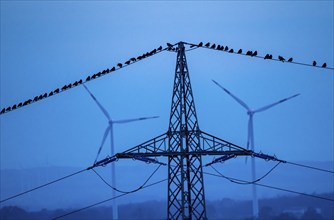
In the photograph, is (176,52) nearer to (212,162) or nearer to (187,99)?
(187,99)

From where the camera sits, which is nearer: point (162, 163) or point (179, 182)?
point (179, 182)

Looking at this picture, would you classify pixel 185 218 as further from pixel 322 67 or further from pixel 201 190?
pixel 322 67

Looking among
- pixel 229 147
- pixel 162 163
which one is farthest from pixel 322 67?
pixel 162 163

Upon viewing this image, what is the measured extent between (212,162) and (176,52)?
10957 millimetres

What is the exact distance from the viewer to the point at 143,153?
2894 inches

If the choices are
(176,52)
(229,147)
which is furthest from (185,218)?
(176,52)

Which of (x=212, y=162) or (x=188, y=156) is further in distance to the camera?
(x=212, y=162)

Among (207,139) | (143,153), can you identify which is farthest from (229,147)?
(143,153)

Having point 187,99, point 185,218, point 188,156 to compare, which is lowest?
point 185,218

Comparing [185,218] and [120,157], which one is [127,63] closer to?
[120,157]

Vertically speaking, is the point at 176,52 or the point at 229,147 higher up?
the point at 176,52

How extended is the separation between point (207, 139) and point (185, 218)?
6.97 meters

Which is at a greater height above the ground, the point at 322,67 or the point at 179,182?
the point at 322,67

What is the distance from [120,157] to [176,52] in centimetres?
1053
